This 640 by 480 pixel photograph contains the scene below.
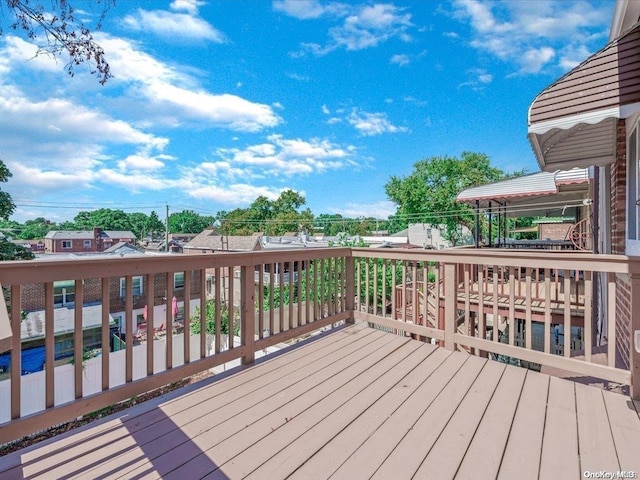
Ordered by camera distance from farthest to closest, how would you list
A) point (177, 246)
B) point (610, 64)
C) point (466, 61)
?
1. point (177, 246)
2. point (466, 61)
3. point (610, 64)

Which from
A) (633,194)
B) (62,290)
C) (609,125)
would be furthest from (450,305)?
(62,290)

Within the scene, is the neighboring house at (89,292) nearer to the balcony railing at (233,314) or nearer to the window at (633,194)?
the balcony railing at (233,314)

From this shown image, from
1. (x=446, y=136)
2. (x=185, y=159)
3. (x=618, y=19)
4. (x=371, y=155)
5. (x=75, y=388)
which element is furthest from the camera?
(x=185, y=159)

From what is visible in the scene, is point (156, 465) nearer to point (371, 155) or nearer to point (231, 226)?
point (371, 155)

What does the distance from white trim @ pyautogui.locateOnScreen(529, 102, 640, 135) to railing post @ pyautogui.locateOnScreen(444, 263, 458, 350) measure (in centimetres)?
138

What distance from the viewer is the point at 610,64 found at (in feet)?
7.02

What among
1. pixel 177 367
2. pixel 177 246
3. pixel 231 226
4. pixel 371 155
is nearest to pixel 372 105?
pixel 371 155

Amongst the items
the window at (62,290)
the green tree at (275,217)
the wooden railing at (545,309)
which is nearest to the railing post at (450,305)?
the wooden railing at (545,309)

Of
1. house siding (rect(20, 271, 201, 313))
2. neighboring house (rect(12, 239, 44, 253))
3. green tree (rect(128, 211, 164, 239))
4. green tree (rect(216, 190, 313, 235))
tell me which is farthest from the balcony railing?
green tree (rect(128, 211, 164, 239))

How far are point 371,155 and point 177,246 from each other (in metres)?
26.0

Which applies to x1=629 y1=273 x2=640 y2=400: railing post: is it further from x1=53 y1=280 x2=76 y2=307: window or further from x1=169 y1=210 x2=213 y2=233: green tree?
x1=169 y1=210 x2=213 y2=233: green tree

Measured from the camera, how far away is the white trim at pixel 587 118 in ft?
6.62

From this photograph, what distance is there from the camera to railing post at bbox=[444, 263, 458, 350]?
319 cm

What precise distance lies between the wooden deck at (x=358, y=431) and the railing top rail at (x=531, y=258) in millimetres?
887
